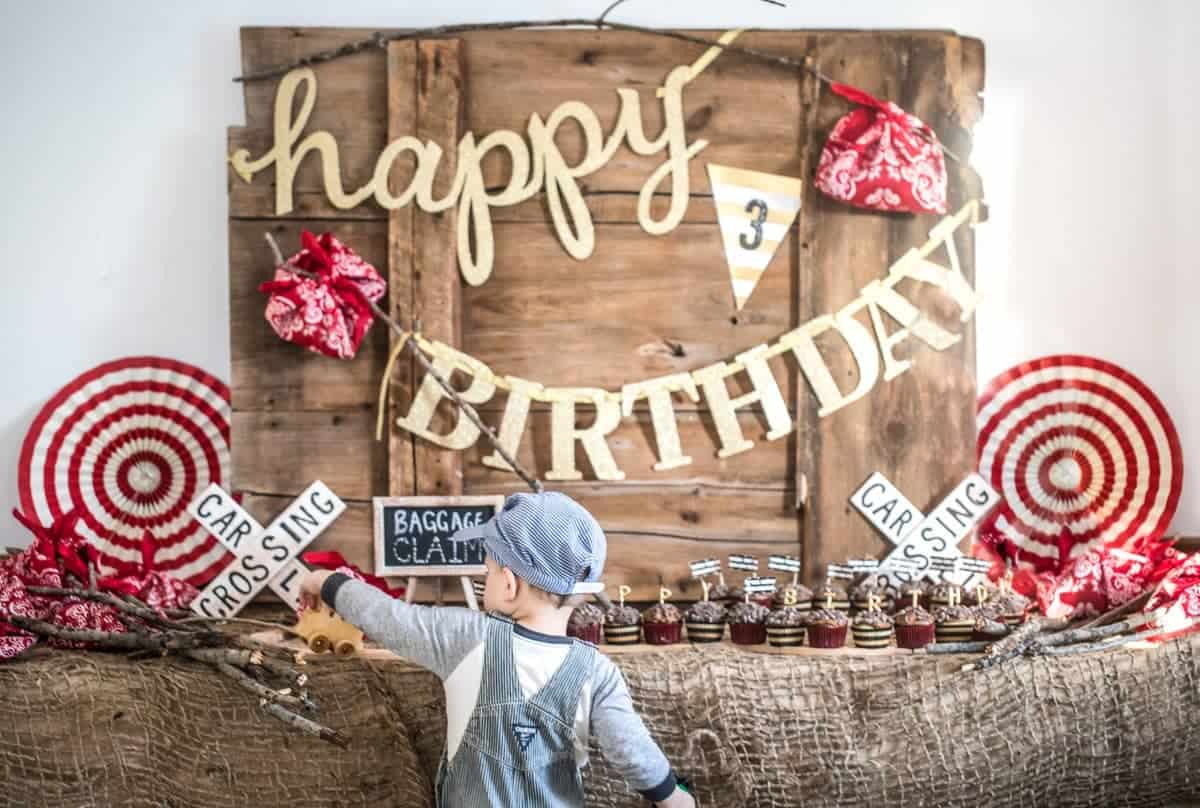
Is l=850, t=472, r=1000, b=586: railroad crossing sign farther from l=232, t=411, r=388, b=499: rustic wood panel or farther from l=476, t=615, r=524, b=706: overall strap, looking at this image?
l=476, t=615, r=524, b=706: overall strap

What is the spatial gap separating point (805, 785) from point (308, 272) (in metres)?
1.72

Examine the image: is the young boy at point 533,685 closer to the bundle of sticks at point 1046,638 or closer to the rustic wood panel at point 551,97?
the bundle of sticks at point 1046,638

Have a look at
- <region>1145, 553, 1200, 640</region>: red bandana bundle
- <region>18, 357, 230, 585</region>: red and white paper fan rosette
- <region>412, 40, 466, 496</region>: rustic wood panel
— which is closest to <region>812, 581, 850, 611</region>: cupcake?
<region>1145, 553, 1200, 640</region>: red bandana bundle

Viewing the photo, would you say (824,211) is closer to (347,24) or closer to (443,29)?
(443,29)

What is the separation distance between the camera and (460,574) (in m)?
3.16

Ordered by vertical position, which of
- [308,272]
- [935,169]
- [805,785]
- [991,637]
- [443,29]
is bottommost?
[805,785]

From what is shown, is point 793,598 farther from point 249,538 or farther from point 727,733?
point 249,538

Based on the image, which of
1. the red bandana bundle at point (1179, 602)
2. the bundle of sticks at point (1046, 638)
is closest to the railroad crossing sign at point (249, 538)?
the bundle of sticks at point (1046, 638)

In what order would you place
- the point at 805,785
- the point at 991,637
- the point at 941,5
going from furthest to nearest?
the point at 941,5, the point at 991,637, the point at 805,785

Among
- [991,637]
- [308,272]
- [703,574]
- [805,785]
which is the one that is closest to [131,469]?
[308,272]

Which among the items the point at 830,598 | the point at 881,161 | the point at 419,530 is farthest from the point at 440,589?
the point at 881,161

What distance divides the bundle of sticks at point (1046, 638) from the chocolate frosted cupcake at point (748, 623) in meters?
0.39

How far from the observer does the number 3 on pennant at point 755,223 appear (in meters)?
3.27

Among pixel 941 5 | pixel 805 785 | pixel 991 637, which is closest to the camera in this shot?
pixel 805 785
